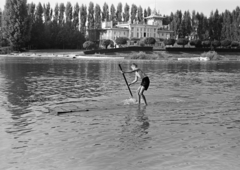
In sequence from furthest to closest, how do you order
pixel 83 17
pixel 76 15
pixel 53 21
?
pixel 83 17
pixel 76 15
pixel 53 21

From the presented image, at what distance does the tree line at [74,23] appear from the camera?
330 ft

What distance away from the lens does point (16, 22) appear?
99875mm

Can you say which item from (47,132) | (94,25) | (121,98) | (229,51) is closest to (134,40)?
(94,25)

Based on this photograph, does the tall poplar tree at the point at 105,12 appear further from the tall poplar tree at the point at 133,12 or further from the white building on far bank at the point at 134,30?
the tall poplar tree at the point at 133,12

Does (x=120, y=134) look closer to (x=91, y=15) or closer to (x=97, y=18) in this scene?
(x=97, y=18)

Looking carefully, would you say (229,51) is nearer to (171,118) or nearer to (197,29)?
(197,29)

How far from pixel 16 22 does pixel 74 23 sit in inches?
1523

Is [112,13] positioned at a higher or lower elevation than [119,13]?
lower

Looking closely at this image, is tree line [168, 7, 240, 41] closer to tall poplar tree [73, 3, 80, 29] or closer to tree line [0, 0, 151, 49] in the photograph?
tree line [0, 0, 151, 49]

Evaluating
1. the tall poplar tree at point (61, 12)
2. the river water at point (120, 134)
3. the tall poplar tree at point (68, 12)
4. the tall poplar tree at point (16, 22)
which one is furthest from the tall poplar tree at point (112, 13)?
the river water at point (120, 134)

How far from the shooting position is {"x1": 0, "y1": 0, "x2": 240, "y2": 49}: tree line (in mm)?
100438

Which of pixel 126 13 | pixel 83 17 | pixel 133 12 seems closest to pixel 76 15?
pixel 83 17

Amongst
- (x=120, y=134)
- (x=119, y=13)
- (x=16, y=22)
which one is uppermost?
(x=119, y=13)

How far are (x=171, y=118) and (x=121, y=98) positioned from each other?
225 inches
